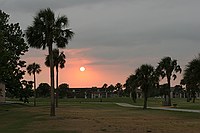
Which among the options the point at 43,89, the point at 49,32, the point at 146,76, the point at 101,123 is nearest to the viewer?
the point at 101,123

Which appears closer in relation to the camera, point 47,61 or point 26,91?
point 47,61

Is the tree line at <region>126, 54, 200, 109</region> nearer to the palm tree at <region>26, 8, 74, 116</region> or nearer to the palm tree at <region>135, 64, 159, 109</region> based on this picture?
the palm tree at <region>135, 64, 159, 109</region>

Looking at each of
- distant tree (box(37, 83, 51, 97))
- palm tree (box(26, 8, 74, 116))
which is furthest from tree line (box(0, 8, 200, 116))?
distant tree (box(37, 83, 51, 97))

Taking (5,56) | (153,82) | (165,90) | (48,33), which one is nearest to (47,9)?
(48,33)

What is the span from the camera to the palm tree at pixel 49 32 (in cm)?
3581

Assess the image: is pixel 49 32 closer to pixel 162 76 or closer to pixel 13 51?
pixel 13 51

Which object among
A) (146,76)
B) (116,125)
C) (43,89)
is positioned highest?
(43,89)

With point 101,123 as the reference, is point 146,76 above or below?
above

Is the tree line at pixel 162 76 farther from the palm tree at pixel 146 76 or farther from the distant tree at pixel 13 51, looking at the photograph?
the distant tree at pixel 13 51

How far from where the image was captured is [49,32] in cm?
3638

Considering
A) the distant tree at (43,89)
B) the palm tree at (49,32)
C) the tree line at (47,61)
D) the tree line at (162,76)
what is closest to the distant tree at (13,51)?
the tree line at (47,61)

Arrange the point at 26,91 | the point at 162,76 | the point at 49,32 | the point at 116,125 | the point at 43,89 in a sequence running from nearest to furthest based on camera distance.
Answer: the point at 116,125
the point at 49,32
the point at 162,76
the point at 26,91
the point at 43,89

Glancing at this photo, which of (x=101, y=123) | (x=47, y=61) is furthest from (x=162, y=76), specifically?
(x=101, y=123)

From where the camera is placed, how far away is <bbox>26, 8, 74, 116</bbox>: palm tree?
35812 millimetres
